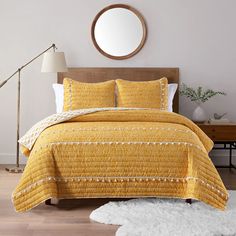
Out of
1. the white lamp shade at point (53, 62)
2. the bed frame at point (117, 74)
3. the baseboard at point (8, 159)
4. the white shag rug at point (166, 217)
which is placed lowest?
the baseboard at point (8, 159)

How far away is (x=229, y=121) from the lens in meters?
5.02

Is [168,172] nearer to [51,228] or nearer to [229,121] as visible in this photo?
[51,228]

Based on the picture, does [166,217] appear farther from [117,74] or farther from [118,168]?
[117,74]

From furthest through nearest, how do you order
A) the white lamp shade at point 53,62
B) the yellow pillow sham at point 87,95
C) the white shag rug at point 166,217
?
the white lamp shade at point 53,62 → the yellow pillow sham at point 87,95 → the white shag rug at point 166,217

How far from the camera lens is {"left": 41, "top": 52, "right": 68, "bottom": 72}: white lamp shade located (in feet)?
15.2

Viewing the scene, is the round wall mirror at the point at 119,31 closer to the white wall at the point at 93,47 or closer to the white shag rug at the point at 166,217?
the white wall at the point at 93,47

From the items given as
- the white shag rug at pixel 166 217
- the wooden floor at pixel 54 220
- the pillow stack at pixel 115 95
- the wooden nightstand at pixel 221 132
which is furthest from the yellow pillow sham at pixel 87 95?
the white shag rug at pixel 166 217

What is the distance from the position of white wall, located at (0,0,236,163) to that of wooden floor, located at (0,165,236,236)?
5.69 feet

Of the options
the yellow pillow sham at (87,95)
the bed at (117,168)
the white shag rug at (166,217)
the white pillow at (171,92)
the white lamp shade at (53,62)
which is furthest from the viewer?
the white pillow at (171,92)

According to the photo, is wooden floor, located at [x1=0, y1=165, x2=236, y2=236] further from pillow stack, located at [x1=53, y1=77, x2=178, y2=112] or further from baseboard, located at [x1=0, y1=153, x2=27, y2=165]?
baseboard, located at [x1=0, y1=153, x2=27, y2=165]

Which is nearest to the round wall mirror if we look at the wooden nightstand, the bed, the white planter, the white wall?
the white wall

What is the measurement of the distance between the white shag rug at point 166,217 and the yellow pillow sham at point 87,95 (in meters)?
1.41

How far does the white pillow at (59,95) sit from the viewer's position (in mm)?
4684

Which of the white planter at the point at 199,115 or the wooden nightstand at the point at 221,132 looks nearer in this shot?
the wooden nightstand at the point at 221,132
